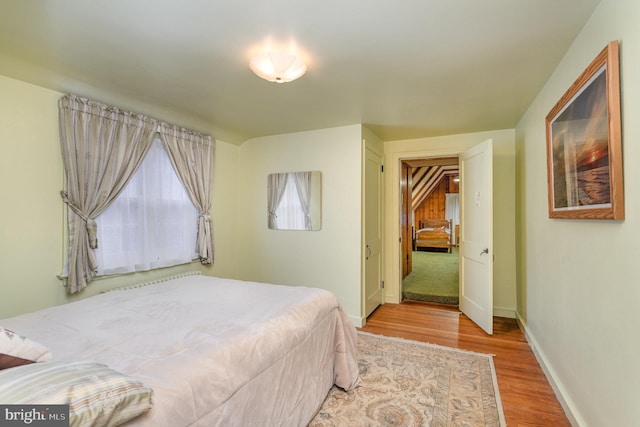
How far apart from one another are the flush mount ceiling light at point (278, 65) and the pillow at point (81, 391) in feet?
5.54

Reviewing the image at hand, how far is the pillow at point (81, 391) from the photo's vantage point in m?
0.73

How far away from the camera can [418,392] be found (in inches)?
82.0

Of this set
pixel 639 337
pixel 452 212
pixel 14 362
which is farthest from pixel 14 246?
pixel 452 212

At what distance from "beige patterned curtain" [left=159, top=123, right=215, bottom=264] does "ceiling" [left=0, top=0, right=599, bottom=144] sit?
0.37m

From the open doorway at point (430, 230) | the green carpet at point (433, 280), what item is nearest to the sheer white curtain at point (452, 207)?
the open doorway at point (430, 230)

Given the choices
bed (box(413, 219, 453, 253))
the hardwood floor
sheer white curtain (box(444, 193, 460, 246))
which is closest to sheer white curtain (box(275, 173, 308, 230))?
the hardwood floor

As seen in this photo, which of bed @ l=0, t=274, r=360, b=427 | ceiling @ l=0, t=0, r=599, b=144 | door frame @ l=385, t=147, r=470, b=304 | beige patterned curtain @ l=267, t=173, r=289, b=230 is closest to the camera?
bed @ l=0, t=274, r=360, b=427

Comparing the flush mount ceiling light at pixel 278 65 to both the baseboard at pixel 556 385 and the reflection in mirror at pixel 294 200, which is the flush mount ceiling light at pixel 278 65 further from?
the baseboard at pixel 556 385

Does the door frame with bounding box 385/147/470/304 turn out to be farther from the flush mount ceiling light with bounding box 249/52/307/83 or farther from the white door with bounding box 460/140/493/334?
the flush mount ceiling light with bounding box 249/52/307/83

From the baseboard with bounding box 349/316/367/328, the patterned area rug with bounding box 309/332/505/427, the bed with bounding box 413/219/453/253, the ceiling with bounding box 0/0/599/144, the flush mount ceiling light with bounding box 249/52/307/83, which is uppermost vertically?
the ceiling with bounding box 0/0/599/144

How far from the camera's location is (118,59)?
191 centimetres

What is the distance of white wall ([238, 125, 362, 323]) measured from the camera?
11.0 feet

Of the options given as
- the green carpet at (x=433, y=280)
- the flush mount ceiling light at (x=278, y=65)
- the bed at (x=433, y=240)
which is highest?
the flush mount ceiling light at (x=278, y=65)

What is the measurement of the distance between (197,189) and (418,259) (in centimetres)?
601
